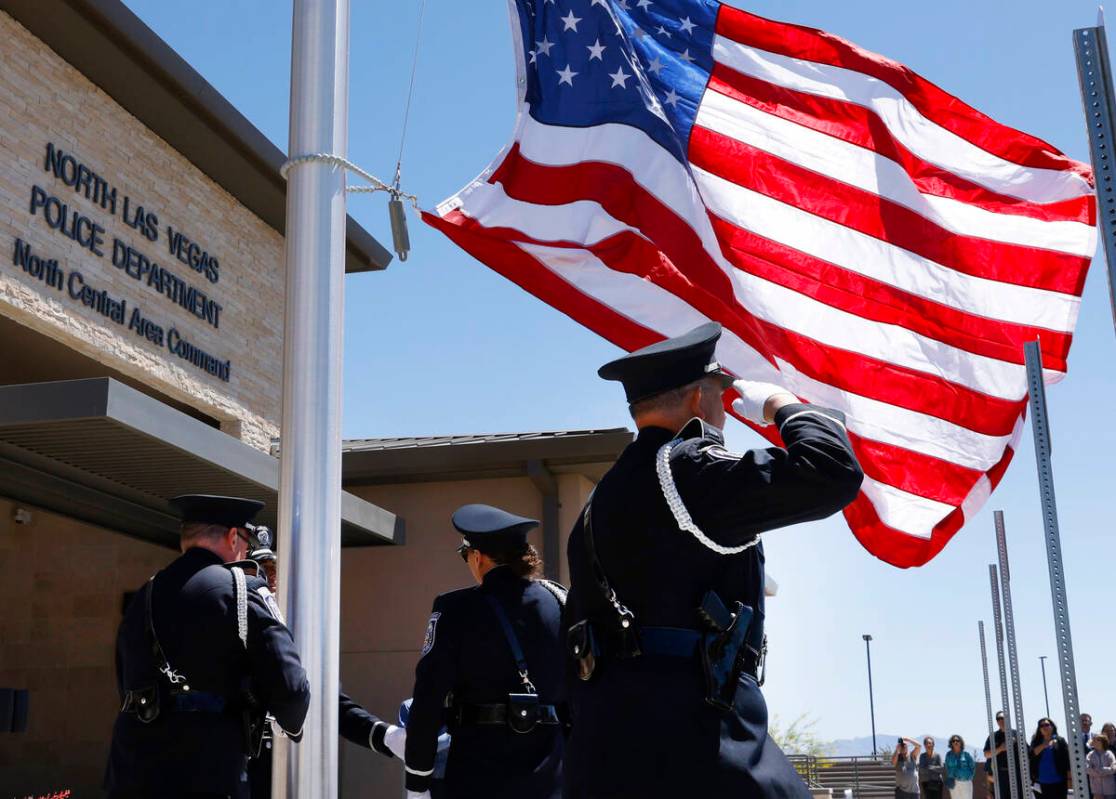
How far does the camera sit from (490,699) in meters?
4.95

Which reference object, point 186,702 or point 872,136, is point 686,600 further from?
point 872,136

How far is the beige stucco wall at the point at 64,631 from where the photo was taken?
12664 mm

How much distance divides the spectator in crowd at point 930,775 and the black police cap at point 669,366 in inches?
743

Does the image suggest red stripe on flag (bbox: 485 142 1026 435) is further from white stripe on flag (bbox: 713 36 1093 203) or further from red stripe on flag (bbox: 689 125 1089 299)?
white stripe on flag (bbox: 713 36 1093 203)

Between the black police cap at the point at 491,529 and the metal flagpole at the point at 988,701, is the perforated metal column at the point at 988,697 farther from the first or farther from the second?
the black police cap at the point at 491,529

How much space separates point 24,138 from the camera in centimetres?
993

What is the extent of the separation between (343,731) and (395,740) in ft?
1.95

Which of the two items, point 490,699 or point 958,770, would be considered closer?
point 490,699

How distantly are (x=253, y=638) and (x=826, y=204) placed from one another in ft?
12.6

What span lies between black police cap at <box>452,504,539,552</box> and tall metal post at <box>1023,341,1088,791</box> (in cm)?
201

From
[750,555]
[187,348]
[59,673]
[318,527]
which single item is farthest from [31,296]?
[750,555]

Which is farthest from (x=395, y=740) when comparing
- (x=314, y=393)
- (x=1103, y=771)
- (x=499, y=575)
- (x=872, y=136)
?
(x=1103, y=771)

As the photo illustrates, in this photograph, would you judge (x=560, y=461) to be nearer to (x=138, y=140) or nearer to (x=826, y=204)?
(x=138, y=140)

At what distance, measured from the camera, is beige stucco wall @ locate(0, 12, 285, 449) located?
9867mm
